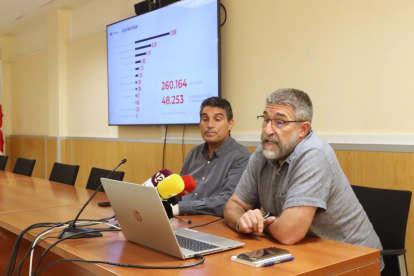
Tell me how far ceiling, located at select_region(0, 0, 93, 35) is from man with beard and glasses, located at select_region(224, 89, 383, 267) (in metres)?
4.38

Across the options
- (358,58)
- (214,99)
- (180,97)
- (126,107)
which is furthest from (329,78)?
(126,107)

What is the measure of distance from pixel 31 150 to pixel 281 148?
5882mm

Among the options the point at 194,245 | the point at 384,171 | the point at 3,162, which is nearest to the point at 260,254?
the point at 194,245

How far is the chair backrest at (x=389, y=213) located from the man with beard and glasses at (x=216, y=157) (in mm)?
758

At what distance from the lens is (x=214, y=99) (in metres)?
2.64

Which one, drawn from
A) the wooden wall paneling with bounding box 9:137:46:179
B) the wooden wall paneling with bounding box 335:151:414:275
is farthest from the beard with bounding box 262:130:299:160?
the wooden wall paneling with bounding box 9:137:46:179

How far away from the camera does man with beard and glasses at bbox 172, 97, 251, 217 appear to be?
248cm

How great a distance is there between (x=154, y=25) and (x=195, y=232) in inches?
115

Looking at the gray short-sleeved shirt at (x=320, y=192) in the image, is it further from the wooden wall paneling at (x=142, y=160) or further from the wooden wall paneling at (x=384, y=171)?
the wooden wall paneling at (x=142, y=160)

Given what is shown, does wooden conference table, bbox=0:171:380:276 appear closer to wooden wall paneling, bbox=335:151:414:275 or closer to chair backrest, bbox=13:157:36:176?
wooden wall paneling, bbox=335:151:414:275

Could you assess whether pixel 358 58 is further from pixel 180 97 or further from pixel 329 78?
pixel 180 97

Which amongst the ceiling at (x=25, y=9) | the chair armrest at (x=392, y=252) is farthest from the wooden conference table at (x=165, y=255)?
the ceiling at (x=25, y=9)

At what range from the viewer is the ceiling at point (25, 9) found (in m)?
5.40

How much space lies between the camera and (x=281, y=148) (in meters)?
1.69
